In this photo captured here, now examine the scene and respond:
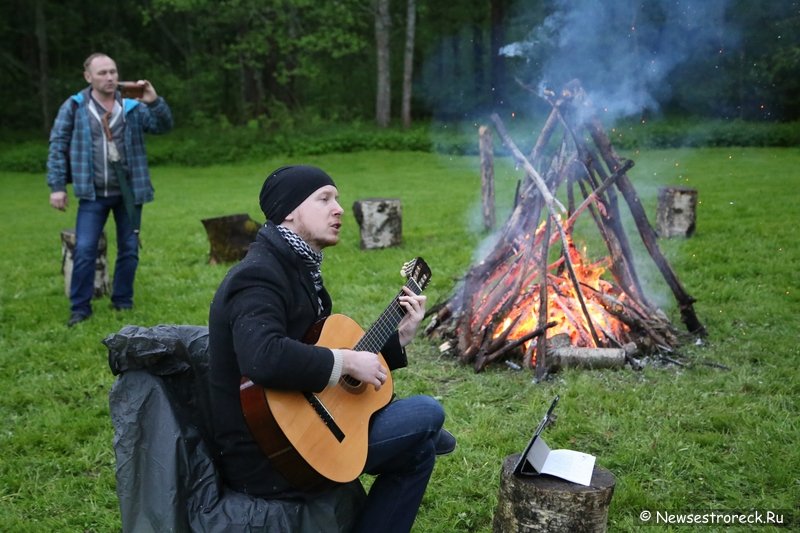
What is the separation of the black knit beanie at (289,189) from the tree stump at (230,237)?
22.9ft

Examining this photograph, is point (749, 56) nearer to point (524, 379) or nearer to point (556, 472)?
point (524, 379)

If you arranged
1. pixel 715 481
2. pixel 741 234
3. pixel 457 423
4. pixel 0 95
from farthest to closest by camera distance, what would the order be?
1. pixel 0 95
2. pixel 741 234
3. pixel 457 423
4. pixel 715 481

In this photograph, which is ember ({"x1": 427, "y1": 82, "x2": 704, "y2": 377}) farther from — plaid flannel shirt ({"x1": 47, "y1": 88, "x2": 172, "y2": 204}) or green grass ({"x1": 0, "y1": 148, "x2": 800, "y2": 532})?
plaid flannel shirt ({"x1": 47, "y1": 88, "x2": 172, "y2": 204})

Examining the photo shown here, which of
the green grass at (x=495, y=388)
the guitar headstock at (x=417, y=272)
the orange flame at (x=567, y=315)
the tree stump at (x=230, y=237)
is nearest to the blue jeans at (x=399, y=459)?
the guitar headstock at (x=417, y=272)

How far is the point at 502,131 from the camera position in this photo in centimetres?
666

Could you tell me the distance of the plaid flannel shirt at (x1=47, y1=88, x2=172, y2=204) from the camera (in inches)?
289

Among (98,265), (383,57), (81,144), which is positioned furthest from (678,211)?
(383,57)

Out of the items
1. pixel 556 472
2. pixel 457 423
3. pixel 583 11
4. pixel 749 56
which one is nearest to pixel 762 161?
pixel 749 56

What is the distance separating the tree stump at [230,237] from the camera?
10086mm

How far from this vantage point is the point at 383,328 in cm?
337

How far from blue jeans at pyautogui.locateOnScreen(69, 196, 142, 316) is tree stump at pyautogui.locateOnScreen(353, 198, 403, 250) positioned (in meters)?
3.42

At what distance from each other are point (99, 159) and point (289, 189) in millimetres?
4833

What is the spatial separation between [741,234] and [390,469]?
8.49 meters

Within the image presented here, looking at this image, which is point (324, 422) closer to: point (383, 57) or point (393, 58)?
point (383, 57)
